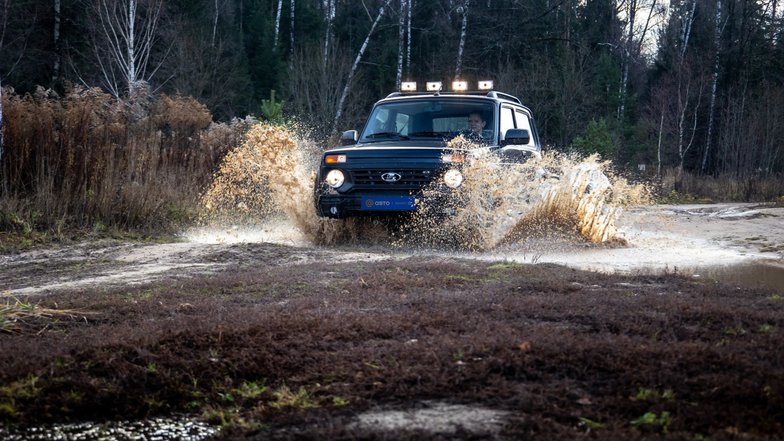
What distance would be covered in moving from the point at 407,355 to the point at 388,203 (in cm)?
574

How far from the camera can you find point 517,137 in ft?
33.7

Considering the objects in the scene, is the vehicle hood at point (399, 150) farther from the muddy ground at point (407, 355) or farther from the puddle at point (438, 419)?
the puddle at point (438, 419)

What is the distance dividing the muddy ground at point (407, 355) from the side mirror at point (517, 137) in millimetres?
3343

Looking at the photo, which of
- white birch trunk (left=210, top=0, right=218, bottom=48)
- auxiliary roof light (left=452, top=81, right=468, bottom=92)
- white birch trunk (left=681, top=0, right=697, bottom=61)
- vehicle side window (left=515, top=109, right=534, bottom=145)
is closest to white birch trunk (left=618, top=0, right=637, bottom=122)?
white birch trunk (left=681, top=0, right=697, bottom=61)

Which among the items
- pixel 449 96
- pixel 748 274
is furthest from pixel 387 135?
pixel 748 274

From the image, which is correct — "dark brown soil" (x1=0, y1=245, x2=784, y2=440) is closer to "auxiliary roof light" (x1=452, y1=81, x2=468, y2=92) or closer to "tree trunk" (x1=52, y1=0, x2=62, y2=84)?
"auxiliary roof light" (x1=452, y1=81, x2=468, y2=92)

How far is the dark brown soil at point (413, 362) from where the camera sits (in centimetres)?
320

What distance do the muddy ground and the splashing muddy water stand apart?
95.6 inches

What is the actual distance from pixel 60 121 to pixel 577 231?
694cm

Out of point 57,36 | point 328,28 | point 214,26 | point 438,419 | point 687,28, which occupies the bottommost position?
point 438,419

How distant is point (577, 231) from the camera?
36.0 feet

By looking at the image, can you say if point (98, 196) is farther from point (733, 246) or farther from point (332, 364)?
point (733, 246)

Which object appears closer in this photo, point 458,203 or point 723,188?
point 458,203

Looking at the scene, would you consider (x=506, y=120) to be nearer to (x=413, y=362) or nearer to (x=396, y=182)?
(x=396, y=182)
